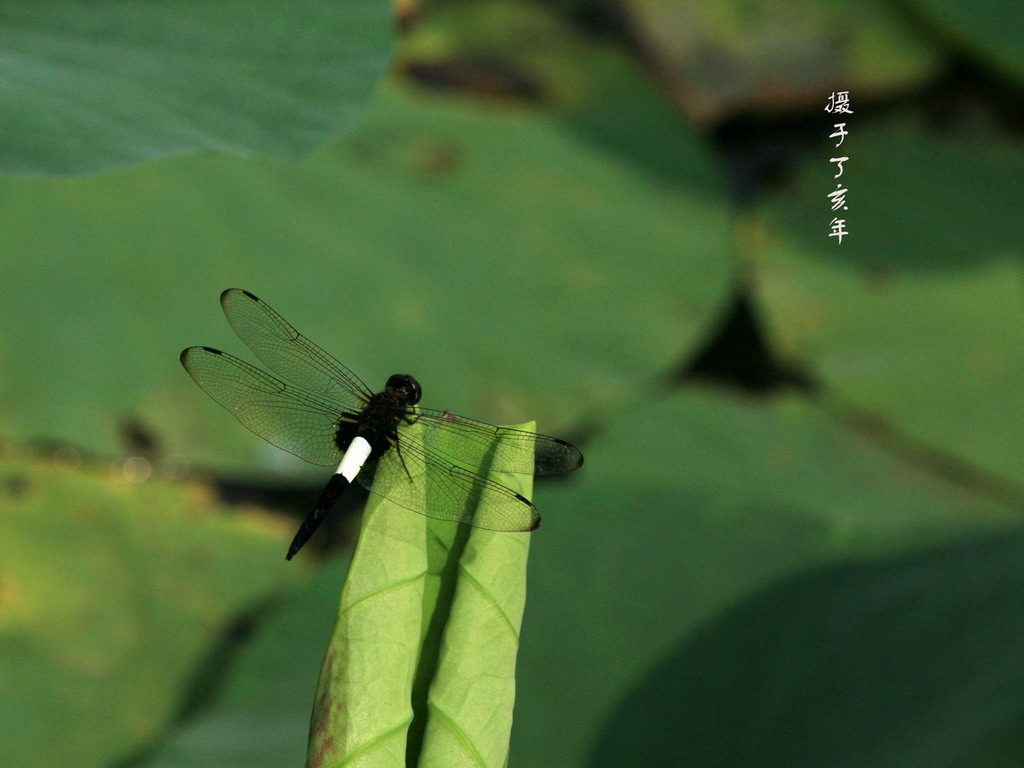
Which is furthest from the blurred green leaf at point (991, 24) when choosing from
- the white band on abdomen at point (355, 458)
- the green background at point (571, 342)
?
the white band on abdomen at point (355, 458)

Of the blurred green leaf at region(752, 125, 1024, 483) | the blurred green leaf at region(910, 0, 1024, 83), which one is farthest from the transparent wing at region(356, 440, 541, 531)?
the blurred green leaf at region(910, 0, 1024, 83)

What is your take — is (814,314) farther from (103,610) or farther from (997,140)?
(103,610)

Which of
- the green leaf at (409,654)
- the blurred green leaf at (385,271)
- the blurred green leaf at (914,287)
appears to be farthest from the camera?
the blurred green leaf at (914,287)

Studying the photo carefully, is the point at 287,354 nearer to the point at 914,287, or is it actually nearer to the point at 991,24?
the point at 914,287

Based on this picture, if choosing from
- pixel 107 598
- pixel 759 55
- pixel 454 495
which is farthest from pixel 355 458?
pixel 759 55

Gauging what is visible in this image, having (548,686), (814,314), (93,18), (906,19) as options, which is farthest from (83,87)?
(906,19)

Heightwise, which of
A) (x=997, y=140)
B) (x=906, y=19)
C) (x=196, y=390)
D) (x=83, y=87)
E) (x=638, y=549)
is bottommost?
(x=638, y=549)

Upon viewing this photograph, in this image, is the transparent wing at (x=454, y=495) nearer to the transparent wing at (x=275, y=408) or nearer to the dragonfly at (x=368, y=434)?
the dragonfly at (x=368, y=434)
